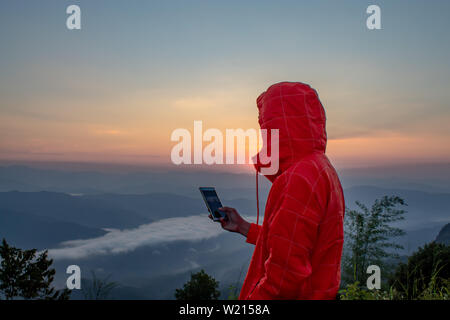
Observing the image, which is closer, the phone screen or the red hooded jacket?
the red hooded jacket

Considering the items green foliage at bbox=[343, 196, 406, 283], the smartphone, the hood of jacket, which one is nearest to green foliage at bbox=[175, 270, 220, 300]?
green foliage at bbox=[343, 196, 406, 283]

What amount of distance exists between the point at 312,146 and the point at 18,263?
21720 millimetres

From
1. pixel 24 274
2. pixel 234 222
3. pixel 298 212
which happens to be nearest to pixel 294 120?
pixel 298 212

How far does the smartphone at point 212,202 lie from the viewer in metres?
2.72

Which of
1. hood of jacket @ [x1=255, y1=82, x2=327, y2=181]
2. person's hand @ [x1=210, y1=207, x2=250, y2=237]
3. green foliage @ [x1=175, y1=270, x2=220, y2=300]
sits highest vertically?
hood of jacket @ [x1=255, y1=82, x2=327, y2=181]

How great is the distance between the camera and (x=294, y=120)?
1.98 m

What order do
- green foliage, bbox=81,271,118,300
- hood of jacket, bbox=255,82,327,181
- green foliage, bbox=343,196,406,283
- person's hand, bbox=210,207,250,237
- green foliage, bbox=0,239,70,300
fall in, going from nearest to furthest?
hood of jacket, bbox=255,82,327,181, person's hand, bbox=210,207,250,237, green foliage, bbox=81,271,118,300, green foliage, bbox=0,239,70,300, green foliage, bbox=343,196,406,283

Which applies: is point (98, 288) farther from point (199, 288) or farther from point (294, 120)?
point (199, 288)

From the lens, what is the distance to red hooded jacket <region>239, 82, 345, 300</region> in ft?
5.46

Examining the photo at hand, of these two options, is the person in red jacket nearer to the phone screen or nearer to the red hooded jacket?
the red hooded jacket

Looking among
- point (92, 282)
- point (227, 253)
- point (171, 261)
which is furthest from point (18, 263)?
point (171, 261)

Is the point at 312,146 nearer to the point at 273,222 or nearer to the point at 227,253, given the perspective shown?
the point at 273,222

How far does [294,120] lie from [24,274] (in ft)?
71.5

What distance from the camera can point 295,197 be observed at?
1664 millimetres
